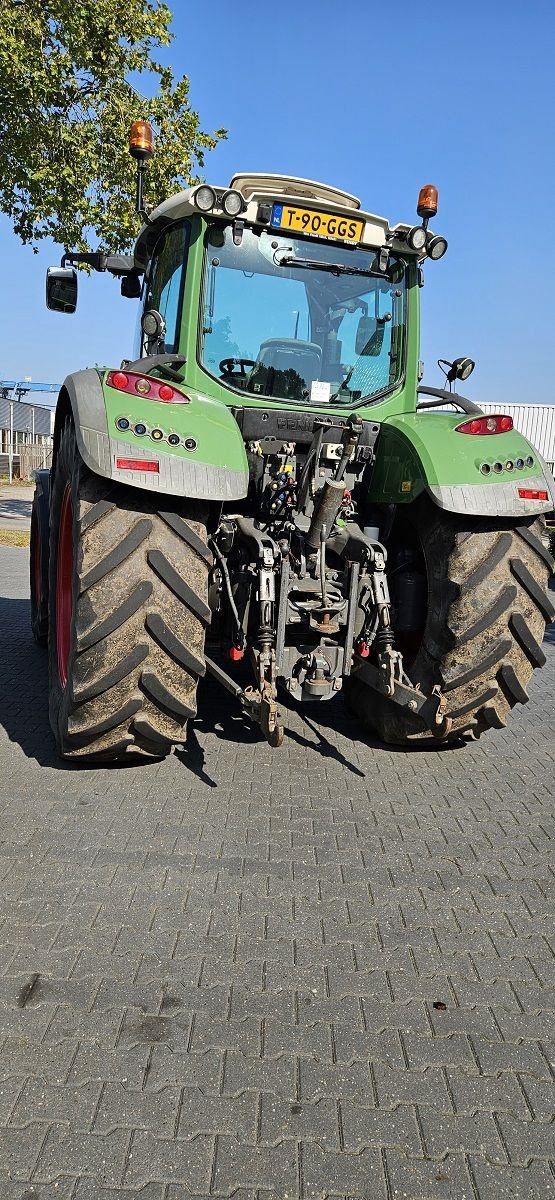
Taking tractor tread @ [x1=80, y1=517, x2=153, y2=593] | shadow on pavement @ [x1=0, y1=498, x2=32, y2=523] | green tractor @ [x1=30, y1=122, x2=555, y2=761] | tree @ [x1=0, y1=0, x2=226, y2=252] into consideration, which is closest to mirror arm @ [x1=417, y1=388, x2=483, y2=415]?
green tractor @ [x1=30, y1=122, x2=555, y2=761]

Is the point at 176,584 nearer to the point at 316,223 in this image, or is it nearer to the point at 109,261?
the point at 316,223

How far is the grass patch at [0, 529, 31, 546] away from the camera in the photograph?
506 inches

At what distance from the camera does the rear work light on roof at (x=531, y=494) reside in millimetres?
3827

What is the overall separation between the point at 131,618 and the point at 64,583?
125 cm

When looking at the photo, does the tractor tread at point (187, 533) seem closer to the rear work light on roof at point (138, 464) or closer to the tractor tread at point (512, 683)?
the rear work light on roof at point (138, 464)

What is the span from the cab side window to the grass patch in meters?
8.45

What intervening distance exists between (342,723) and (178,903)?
7.38 ft

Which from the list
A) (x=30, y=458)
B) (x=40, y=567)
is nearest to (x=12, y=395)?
(x=30, y=458)

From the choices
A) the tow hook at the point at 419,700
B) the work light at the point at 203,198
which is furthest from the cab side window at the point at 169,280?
the tow hook at the point at 419,700

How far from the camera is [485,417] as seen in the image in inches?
160

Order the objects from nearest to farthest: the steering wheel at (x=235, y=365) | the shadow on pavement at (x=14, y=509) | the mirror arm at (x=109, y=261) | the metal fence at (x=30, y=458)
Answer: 1. the steering wheel at (x=235, y=365)
2. the mirror arm at (x=109, y=261)
3. the shadow on pavement at (x=14, y=509)
4. the metal fence at (x=30, y=458)

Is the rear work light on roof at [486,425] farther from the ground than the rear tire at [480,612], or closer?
farther from the ground

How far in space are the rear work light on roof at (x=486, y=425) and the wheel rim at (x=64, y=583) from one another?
204cm

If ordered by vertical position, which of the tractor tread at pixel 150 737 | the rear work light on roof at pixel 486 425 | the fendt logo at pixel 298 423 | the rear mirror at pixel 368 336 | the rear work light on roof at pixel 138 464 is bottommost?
the tractor tread at pixel 150 737
